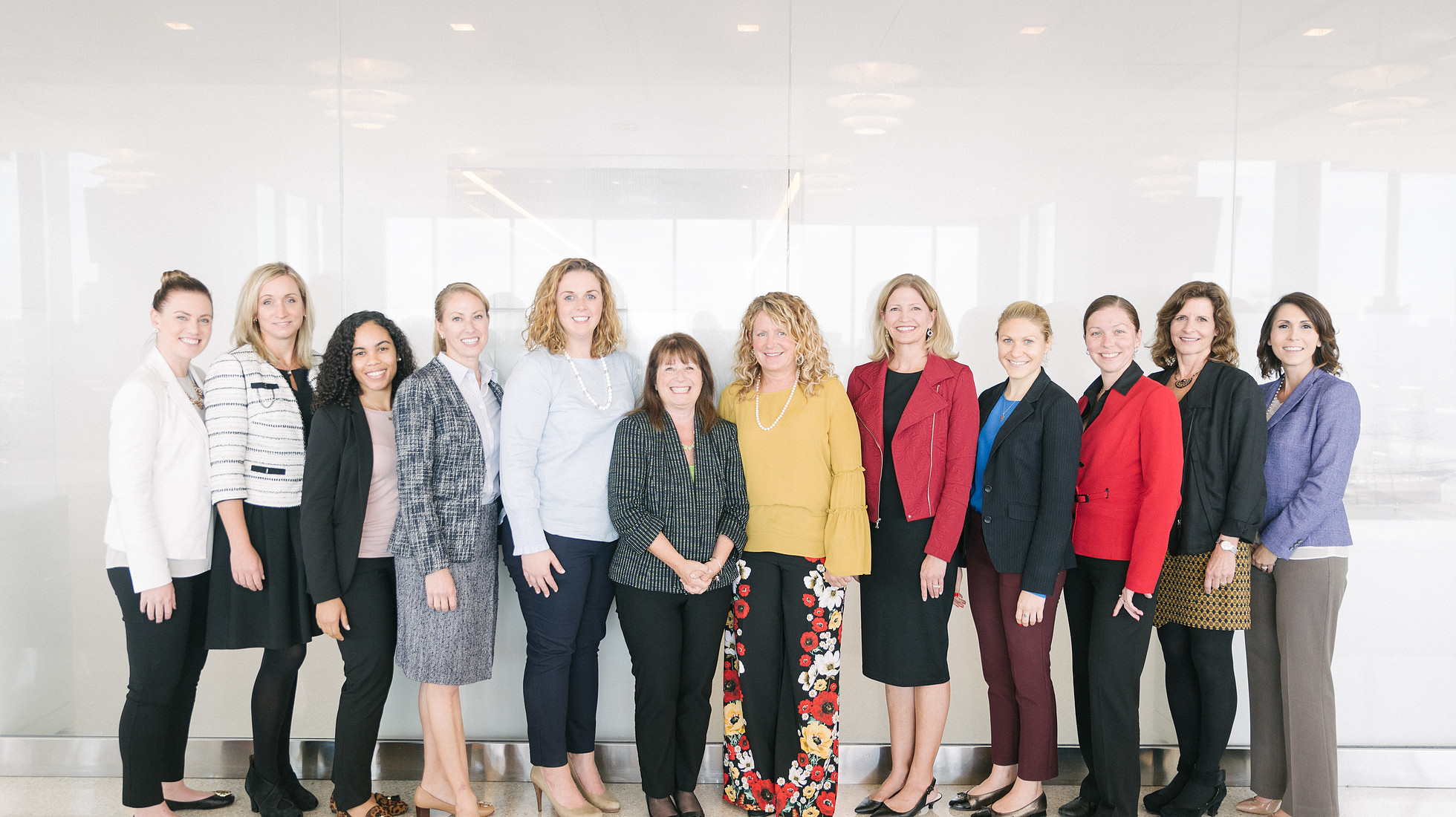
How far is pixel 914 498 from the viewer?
248 centimetres

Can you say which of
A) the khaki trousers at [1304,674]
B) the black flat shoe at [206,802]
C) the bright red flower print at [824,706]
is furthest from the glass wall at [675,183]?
the khaki trousers at [1304,674]

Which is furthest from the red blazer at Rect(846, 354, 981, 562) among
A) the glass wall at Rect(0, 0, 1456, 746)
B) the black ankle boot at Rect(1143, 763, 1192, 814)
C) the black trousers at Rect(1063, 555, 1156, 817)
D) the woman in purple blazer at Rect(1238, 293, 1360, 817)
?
the black ankle boot at Rect(1143, 763, 1192, 814)

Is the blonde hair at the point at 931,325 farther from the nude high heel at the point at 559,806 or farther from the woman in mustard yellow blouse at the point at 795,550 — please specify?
the nude high heel at the point at 559,806

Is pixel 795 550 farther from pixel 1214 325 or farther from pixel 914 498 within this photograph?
pixel 1214 325

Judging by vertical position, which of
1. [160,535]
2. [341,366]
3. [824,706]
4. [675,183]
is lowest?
[824,706]

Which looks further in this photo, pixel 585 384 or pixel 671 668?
pixel 585 384

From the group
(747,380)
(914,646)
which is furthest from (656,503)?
(914,646)

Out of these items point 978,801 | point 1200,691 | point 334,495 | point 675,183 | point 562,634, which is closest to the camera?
point 334,495

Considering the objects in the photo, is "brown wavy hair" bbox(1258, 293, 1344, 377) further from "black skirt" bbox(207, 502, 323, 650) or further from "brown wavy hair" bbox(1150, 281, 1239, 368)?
"black skirt" bbox(207, 502, 323, 650)

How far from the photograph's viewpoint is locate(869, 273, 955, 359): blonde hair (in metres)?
2.58

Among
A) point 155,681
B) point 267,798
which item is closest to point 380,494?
point 155,681

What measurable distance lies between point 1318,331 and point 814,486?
5.95 ft

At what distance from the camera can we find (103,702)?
3.05 metres

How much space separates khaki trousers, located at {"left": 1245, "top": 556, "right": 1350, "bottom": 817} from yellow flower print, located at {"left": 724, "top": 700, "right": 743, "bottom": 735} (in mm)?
1830
